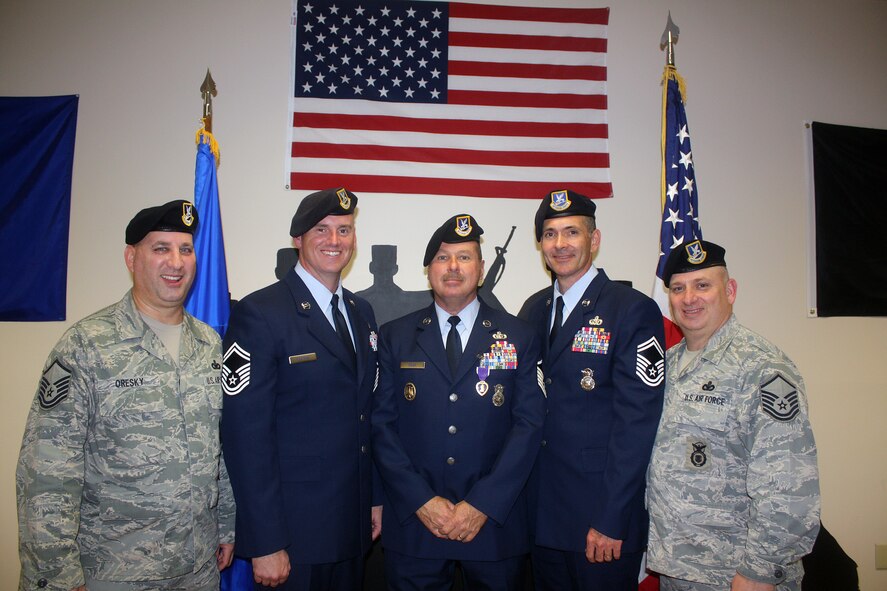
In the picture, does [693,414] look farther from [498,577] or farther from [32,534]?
[32,534]

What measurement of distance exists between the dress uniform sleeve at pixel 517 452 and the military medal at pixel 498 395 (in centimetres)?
7

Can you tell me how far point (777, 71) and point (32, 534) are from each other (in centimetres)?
523

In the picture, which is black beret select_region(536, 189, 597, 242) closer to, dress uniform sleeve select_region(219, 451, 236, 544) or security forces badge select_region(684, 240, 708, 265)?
security forces badge select_region(684, 240, 708, 265)

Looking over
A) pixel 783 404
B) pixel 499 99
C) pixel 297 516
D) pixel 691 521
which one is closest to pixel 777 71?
pixel 499 99

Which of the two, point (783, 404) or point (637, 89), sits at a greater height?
point (637, 89)

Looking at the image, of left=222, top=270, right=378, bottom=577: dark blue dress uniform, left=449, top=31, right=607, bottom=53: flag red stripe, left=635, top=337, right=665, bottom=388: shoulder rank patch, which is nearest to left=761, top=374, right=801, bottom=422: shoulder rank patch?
left=635, top=337, right=665, bottom=388: shoulder rank patch

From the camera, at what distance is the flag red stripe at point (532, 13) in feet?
12.6

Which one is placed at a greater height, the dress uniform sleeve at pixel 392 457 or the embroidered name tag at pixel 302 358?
the embroidered name tag at pixel 302 358

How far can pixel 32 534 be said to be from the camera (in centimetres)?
183

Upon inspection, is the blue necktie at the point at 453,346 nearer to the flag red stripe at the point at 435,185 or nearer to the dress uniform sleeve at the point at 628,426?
the dress uniform sleeve at the point at 628,426

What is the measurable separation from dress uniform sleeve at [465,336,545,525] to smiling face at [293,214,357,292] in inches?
35.7

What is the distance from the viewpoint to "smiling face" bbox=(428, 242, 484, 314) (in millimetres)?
2404

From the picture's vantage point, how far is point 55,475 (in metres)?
1.87

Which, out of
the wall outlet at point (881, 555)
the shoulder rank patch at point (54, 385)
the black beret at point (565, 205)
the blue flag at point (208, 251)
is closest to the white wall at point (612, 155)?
the wall outlet at point (881, 555)
